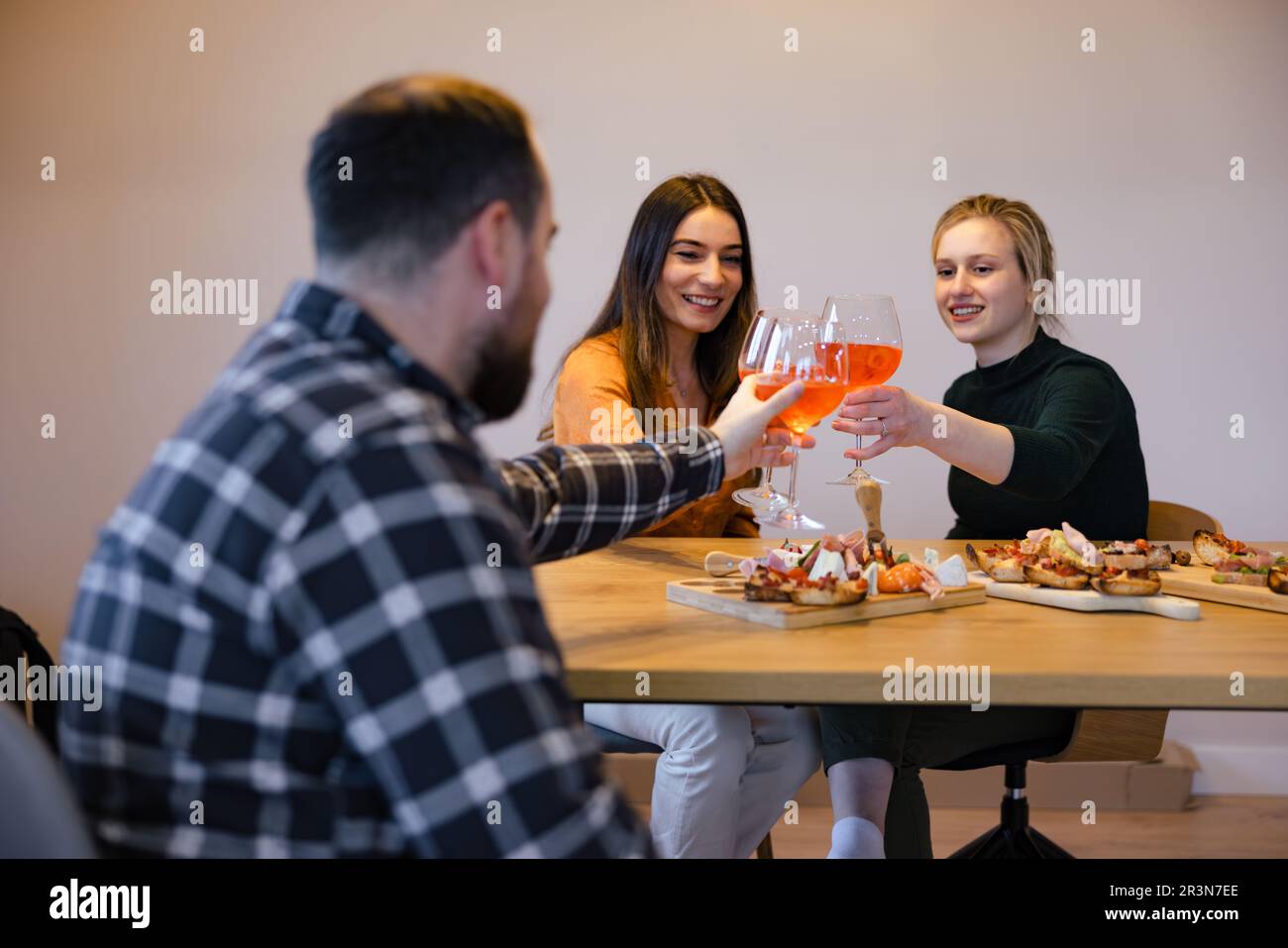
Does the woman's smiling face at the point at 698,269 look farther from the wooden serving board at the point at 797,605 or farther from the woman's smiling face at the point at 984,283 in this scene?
the wooden serving board at the point at 797,605

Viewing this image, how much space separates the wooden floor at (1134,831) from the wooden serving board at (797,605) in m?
1.69

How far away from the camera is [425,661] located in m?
0.78

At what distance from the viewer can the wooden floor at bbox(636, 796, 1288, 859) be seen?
316 cm

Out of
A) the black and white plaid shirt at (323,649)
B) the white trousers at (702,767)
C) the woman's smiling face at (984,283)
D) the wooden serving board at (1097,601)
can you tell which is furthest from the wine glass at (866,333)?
the black and white plaid shirt at (323,649)

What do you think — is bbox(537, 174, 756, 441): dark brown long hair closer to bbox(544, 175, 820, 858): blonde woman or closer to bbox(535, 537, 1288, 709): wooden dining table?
bbox(544, 175, 820, 858): blonde woman

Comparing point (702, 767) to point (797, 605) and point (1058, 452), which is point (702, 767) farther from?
point (1058, 452)

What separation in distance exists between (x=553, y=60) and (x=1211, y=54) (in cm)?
208

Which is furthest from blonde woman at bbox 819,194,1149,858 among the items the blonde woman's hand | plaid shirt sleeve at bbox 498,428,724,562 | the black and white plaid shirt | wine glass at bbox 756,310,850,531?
the black and white plaid shirt

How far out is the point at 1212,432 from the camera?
3779 millimetres

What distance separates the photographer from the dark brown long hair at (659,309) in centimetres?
259

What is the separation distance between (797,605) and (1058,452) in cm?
92

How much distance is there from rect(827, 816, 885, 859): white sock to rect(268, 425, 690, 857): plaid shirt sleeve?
1.18 m

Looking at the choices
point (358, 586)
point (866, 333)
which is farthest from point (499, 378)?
point (866, 333)

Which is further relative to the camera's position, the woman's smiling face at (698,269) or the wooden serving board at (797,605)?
the woman's smiling face at (698,269)
